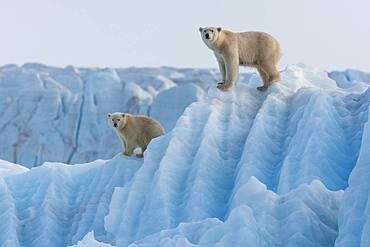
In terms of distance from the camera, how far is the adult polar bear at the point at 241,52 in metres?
7.28

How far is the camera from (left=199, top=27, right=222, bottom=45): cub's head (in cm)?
721

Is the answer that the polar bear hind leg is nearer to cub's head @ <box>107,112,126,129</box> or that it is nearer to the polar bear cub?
the polar bear cub

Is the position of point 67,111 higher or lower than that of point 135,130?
lower

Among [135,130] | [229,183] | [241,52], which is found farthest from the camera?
[135,130]

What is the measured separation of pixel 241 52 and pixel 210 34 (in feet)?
1.42

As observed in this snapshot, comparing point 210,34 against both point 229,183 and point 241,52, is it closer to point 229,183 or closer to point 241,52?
point 241,52

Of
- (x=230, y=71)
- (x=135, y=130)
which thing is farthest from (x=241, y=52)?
(x=135, y=130)

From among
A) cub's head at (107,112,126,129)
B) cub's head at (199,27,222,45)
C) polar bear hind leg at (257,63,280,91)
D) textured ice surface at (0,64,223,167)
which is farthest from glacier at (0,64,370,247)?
textured ice surface at (0,64,223,167)

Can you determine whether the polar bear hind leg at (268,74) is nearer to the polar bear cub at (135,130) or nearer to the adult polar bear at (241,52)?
the adult polar bear at (241,52)

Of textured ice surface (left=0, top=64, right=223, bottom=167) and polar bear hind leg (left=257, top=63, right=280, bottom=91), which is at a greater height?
polar bear hind leg (left=257, top=63, right=280, bottom=91)

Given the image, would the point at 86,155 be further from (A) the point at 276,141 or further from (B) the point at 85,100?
(A) the point at 276,141

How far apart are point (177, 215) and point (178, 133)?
104cm

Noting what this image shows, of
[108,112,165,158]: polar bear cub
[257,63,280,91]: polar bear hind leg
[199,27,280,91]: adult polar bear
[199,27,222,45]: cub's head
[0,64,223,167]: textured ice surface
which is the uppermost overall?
[199,27,222,45]: cub's head

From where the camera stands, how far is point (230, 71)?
7.25 m
